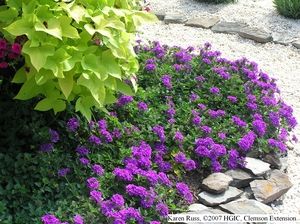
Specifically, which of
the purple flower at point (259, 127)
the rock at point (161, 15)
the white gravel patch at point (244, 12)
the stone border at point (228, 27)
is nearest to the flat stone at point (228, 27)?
the stone border at point (228, 27)

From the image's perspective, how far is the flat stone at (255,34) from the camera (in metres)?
6.00

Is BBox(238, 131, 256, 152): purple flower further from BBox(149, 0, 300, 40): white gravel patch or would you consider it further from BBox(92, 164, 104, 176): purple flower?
BBox(149, 0, 300, 40): white gravel patch

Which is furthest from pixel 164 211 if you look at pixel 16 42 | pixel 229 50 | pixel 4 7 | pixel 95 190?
pixel 229 50

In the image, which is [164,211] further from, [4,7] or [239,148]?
[4,7]

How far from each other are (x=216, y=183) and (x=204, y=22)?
125 inches

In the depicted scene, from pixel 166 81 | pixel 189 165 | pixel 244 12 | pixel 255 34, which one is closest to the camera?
pixel 189 165

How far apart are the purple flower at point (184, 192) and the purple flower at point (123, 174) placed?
294 millimetres

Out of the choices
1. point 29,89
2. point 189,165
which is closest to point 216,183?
point 189,165

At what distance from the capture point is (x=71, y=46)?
2963mm

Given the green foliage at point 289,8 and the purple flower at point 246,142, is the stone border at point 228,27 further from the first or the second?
the purple flower at point 246,142

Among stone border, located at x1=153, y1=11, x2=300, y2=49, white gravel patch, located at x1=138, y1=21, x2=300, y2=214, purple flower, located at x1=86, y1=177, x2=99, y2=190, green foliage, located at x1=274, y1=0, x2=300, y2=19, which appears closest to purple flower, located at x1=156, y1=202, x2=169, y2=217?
purple flower, located at x1=86, y1=177, x2=99, y2=190

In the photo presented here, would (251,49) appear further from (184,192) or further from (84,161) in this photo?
(84,161)

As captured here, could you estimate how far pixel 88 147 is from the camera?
11.3 feet

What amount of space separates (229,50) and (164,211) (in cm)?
299
